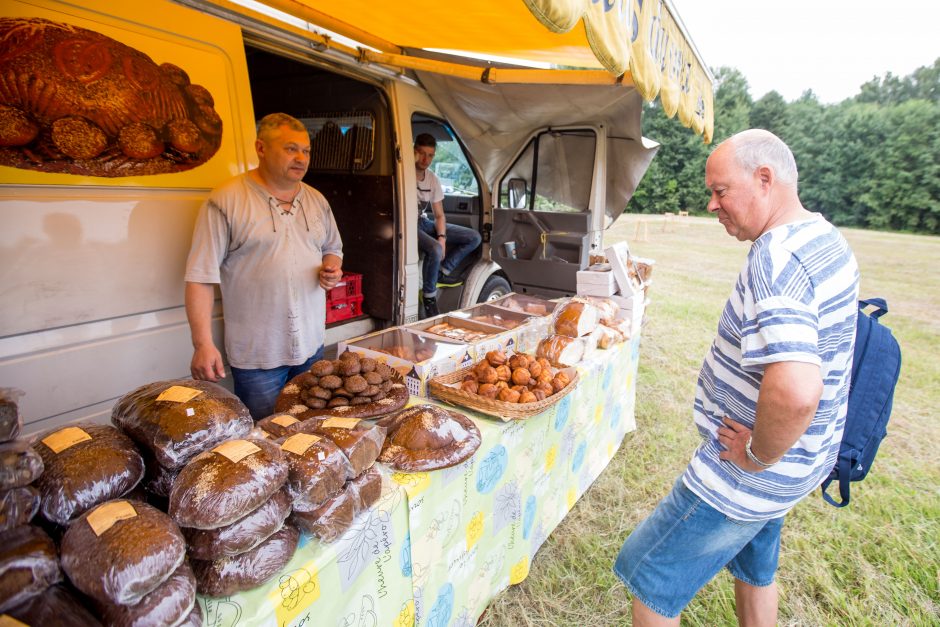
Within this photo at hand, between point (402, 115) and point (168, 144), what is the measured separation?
6.82ft

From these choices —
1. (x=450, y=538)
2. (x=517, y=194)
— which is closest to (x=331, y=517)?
(x=450, y=538)

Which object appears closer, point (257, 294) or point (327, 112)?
point (257, 294)

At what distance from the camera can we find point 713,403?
170cm

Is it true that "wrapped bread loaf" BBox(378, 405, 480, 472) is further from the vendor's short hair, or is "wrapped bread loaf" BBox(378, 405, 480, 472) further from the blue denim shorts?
the vendor's short hair

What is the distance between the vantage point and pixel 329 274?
100 inches

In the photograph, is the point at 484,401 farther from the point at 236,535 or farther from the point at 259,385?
the point at 259,385

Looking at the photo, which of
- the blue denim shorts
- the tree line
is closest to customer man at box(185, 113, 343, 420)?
the blue denim shorts

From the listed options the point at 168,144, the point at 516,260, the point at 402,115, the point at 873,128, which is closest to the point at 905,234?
the point at 873,128

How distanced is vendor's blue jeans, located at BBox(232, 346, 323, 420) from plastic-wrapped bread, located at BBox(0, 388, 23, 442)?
64.3 inches

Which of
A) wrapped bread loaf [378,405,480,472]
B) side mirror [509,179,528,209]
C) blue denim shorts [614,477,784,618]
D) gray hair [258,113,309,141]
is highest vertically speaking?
gray hair [258,113,309,141]

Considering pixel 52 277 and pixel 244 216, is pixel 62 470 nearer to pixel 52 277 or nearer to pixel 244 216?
pixel 52 277

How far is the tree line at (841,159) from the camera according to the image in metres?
28.1

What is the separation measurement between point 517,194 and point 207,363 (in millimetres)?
4184

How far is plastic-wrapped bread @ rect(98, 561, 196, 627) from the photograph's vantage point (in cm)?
80
